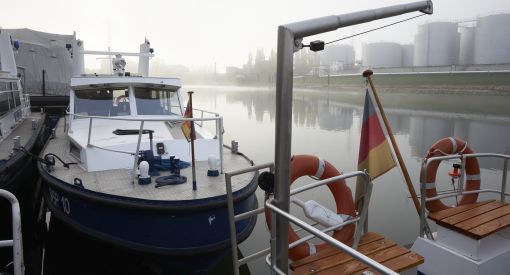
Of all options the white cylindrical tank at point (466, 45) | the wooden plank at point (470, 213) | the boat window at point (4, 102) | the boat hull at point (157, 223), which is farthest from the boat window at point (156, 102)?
the white cylindrical tank at point (466, 45)

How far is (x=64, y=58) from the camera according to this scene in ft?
52.5

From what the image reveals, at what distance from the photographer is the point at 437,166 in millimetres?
5387

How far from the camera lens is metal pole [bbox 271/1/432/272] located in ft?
8.09

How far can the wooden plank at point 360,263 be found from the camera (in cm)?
312

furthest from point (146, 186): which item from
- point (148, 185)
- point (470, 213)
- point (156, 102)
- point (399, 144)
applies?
point (399, 144)

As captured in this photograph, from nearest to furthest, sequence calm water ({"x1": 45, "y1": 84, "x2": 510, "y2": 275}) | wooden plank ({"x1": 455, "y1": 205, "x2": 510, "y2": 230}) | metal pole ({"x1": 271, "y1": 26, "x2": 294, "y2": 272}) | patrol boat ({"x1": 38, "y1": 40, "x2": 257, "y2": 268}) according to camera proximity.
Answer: metal pole ({"x1": 271, "y1": 26, "x2": 294, "y2": 272}) < wooden plank ({"x1": 455, "y1": 205, "x2": 510, "y2": 230}) < patrol boat ({"x1": 38, "y1": 40, "x2": 257, "y2": 268}) < calm water ({"x1": 45, "y1": 84, "x2": 510, "y2": 275})

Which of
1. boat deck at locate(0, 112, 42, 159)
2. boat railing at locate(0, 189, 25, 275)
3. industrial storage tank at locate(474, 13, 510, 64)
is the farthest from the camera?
industrial storage tank at locate(474, 13, 510, 64)

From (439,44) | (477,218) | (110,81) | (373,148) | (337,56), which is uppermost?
(337,56)

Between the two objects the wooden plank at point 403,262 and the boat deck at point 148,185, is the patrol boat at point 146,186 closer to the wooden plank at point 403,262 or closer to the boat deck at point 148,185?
the boat deck at point 148,185

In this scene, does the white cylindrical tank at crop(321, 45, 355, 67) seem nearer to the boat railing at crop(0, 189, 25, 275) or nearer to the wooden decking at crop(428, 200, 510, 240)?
the wooden decking at crop(428, 200, 510, 240)

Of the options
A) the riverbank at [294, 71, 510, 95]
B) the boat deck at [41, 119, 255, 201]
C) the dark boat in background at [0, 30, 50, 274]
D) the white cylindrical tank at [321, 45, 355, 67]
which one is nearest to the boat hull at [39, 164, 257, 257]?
the boat deck at [41, 119, 255, 201]

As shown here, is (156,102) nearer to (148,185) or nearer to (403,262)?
(148,185)

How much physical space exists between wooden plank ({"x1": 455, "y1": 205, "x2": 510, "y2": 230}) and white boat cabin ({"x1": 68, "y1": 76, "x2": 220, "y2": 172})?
4112mm

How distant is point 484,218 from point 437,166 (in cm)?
106
